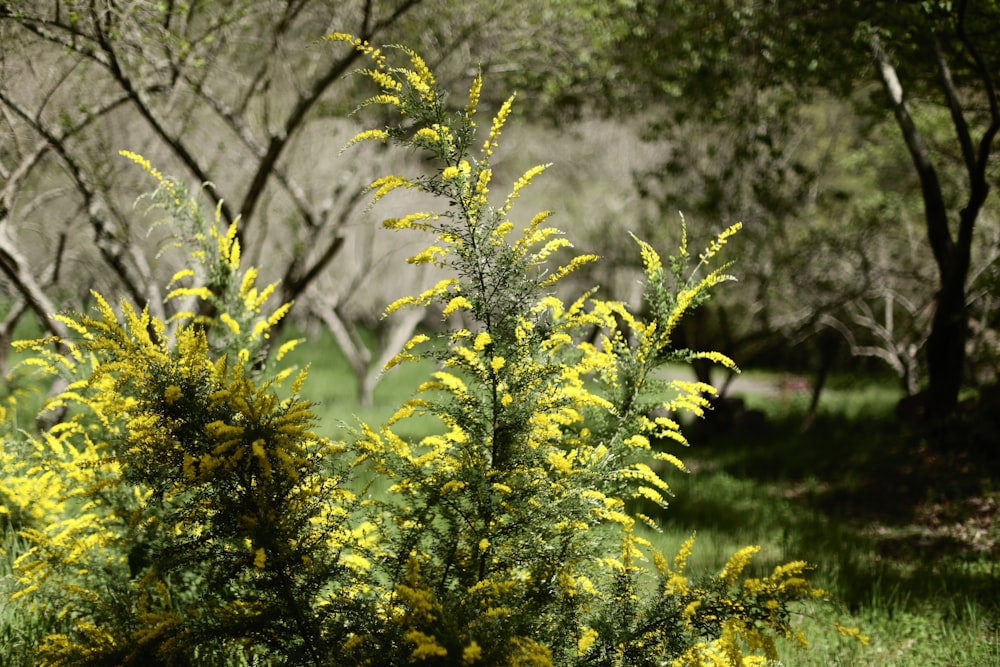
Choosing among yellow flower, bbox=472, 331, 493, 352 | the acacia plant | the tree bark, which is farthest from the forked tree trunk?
yellow flower, bbox=472, 331, 493, 352

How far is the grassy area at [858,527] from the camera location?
4.25 meters

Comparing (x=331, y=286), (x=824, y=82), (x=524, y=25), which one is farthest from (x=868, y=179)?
(x=331, y=286)

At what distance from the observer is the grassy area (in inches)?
167

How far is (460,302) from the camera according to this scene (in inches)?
103

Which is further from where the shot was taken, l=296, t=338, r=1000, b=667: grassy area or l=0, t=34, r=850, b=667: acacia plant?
l=296, t=338, r=1000, b=667: grassy area

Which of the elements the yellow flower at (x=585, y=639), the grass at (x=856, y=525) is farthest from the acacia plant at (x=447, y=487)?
the grass at (x=856, y=525)

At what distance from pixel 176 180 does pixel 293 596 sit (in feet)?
5.71

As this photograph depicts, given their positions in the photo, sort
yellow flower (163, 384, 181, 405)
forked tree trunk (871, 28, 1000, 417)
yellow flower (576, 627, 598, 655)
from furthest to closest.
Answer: forked tree trunk (871, 28, 1000, 417)
yellow flower (576, 627, 598, 655)
yellow flower (163, 384, 181, 405)

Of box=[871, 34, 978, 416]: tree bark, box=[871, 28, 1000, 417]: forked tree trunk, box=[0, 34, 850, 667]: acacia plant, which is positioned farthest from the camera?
box=[871, 34, 978, 416]: tree bark

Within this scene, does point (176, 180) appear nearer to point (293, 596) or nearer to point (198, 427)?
point (198, 427)

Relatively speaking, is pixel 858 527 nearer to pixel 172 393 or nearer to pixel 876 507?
pixel 876 507

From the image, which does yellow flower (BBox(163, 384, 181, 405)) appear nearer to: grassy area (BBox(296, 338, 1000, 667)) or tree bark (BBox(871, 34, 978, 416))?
grassy area (BBox(296, 338, 1000, 667))

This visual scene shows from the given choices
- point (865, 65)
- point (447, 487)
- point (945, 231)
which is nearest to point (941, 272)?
point (945, 231)

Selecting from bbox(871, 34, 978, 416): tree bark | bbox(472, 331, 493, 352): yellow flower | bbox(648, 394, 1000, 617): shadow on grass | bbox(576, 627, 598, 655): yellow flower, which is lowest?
bbox(576, 627, 598, 655): yellow flower
